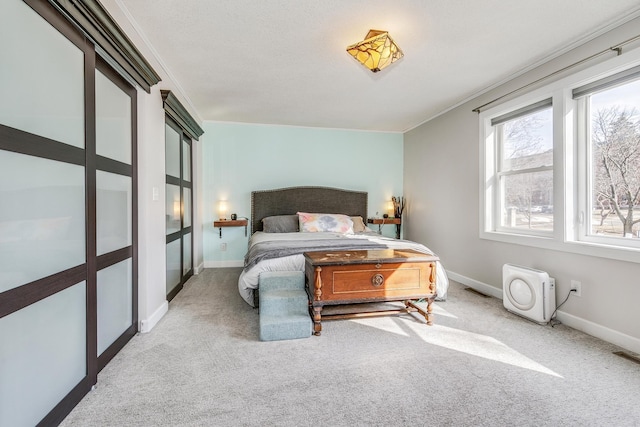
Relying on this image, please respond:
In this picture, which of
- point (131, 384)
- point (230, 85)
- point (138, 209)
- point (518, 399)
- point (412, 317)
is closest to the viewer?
point (518, 399)

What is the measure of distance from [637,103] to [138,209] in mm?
3943

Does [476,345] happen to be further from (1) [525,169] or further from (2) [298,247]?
(1) [525,169]

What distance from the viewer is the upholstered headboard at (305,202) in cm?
480

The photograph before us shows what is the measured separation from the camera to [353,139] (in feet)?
17.0

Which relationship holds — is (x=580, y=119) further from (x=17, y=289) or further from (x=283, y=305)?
(x=17, y=289)

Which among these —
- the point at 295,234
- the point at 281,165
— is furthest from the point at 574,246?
the point at 281,165

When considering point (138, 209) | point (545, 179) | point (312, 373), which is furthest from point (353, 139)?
point (312, 373)

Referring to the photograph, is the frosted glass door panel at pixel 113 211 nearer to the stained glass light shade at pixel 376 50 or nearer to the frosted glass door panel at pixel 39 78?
the frosted glass door panel at pixel 39 78

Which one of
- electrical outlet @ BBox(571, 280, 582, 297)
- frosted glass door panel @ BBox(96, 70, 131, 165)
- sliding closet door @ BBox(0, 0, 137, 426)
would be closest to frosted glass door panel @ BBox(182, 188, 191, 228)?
frosted glass door panel @ BBox(96, 70, 131, 165)

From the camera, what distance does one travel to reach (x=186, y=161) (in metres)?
4.03

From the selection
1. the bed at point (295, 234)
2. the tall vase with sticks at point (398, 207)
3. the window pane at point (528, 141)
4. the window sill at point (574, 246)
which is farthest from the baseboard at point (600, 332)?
the tall vase with sticks at point (398, 207)

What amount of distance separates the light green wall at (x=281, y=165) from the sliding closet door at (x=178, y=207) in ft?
1.82

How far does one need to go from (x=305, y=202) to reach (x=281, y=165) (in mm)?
746

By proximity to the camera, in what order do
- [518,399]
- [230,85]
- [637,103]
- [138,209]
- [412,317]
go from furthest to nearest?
[230,85]
[412,317]
[138,209]
[637,103]
[518,399]
